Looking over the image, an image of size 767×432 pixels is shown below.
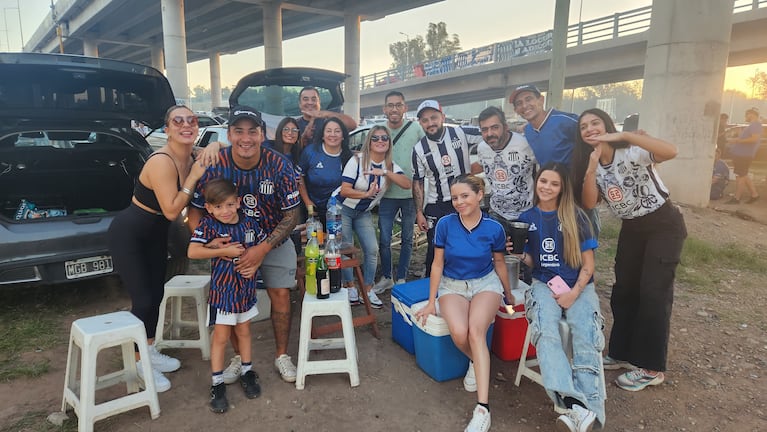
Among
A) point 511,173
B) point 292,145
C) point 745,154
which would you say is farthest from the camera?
point 745,154

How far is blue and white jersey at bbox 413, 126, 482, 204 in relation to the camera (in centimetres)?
406

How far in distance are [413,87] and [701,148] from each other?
100ft

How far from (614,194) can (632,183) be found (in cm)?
12

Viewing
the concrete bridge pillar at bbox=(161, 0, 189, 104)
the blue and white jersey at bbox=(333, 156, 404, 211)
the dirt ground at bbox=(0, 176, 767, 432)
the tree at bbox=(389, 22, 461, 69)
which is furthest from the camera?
the tree at bbox=(389, 22, 461, 69)

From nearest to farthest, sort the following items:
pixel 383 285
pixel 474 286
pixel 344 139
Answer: pixel 474 286 < pixel 344 139 < pixel 383 285

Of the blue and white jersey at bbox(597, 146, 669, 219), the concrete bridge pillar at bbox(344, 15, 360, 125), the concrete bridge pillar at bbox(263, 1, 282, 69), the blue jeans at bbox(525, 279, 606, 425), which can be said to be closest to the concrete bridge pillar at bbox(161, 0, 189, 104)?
the concrete bridge pillar at bbox(263, 1, 282, 69)

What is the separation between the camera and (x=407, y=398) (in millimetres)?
2930

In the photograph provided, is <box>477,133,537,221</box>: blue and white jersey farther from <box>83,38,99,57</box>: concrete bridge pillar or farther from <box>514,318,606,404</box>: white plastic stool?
<box>83,38,99,57</box>: concrete bridge pillar

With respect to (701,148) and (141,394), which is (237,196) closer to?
(141,394)

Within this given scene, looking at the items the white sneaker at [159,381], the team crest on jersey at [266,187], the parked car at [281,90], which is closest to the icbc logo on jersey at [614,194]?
the team crest on jersey at [266,187]

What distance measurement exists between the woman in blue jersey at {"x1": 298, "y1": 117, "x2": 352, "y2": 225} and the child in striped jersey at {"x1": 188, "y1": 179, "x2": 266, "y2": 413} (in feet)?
4.07

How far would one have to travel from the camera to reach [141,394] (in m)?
2.66

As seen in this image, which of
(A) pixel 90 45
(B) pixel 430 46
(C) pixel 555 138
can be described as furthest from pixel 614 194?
(B) pixel 430 46

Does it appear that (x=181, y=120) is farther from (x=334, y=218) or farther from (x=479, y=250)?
(x=479, y=250)
